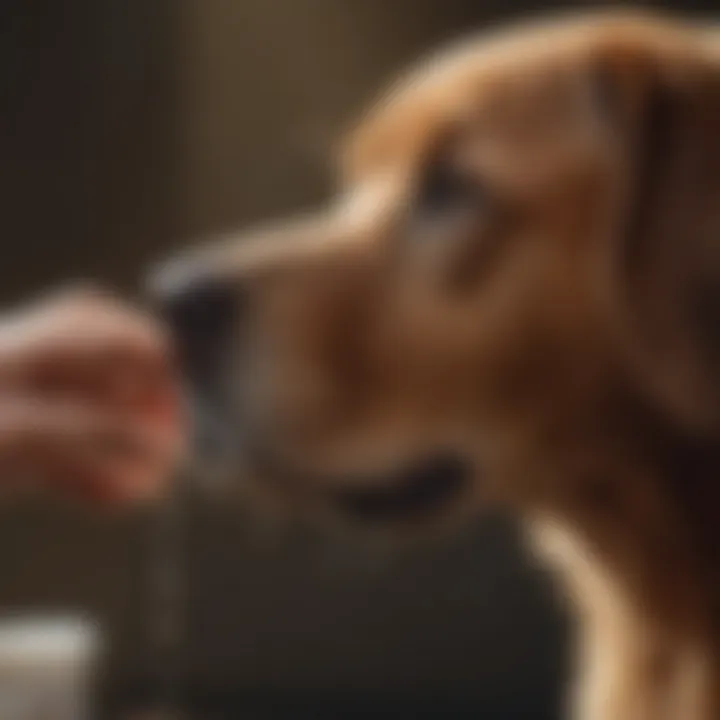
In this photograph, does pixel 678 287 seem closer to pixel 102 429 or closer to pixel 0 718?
pixel 102 429

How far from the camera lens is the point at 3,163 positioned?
2.69 ft

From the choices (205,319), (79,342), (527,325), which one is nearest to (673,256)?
(527,325)

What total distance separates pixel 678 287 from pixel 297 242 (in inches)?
6.4

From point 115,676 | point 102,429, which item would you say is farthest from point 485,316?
point 115,676

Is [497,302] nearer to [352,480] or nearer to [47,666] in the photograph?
[352,480]

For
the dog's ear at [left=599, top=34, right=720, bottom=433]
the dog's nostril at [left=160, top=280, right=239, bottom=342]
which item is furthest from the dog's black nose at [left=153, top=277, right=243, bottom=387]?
the dog's ear at [left=599, top=34, right=720, bottom=433]

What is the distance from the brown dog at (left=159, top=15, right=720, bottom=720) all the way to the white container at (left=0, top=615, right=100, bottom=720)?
0.80 ft

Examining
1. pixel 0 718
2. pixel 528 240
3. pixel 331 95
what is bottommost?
pixel 0 718

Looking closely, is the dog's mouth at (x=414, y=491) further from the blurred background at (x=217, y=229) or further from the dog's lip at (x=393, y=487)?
the blurred background at (x=217, y=229)

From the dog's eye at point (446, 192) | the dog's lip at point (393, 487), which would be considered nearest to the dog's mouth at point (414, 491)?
the dog's lip at point (393, 487)

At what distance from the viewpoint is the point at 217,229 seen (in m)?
0.78

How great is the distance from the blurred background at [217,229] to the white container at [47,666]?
0.04ft

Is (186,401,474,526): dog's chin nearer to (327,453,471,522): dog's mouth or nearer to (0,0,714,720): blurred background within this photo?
(327,453,471,522): dog's mouth

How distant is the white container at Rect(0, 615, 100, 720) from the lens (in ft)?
2.48
